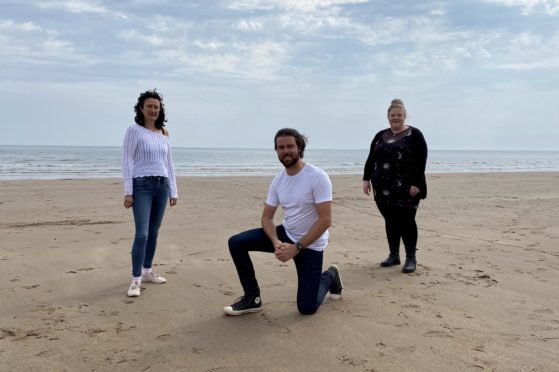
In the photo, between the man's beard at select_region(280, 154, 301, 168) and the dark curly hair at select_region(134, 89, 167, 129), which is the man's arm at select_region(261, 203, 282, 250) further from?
the dark curly hair at select_region(134, 89, 167, 129)

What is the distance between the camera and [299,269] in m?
3.87

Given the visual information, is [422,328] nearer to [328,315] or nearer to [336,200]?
[328,315]

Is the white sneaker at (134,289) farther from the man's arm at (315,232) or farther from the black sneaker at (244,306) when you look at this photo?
the man's arm at (315,232)

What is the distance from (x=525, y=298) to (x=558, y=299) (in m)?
0.27

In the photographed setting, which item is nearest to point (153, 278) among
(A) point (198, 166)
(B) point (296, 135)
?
(B) point (296, 135)

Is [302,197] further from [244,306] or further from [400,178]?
[400,178]

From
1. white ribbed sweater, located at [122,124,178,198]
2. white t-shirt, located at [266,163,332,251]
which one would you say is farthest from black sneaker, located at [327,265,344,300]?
white ribbed sweater, located at [122,124,178,198]

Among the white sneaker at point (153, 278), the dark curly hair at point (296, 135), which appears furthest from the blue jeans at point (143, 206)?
the dark curly hair at point (296, 135)

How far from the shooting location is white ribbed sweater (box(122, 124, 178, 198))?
4.33 metres

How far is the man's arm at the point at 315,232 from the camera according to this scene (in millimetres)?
3674

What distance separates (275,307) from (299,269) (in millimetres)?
423

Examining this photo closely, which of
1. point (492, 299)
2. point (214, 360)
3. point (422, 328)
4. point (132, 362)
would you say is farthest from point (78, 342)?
point (492, 299)

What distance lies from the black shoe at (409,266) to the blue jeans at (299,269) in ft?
4.78

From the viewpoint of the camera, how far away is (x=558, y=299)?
4.18 meters
